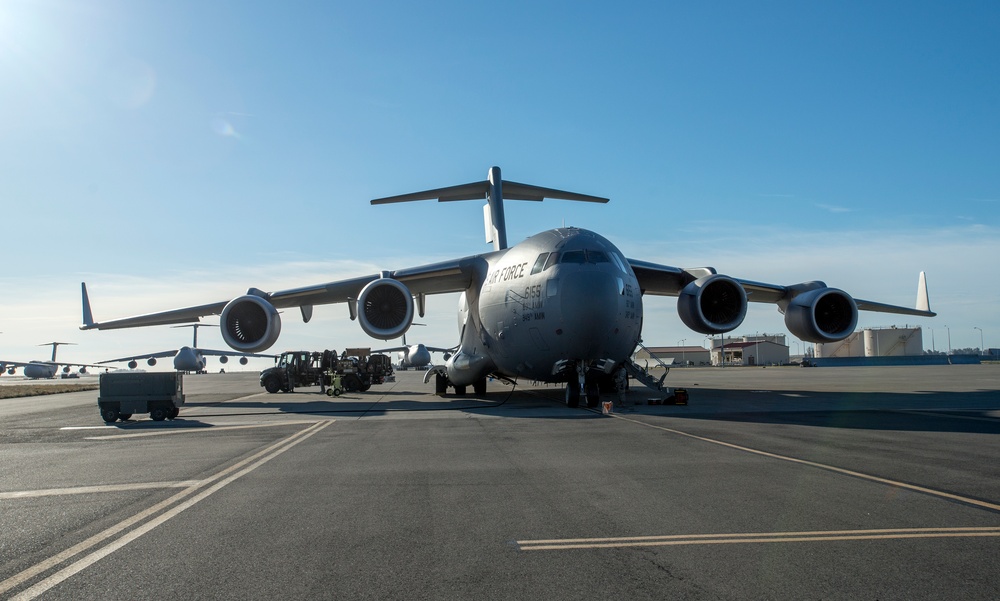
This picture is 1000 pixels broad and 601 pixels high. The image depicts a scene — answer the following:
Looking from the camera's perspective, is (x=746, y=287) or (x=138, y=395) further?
(x=746, y=287)

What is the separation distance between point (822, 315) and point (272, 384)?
23.3 meters

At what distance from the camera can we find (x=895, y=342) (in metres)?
90.1

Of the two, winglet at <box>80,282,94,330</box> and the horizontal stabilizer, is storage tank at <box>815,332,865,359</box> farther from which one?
winglet at <box>80,282,94,330</box>

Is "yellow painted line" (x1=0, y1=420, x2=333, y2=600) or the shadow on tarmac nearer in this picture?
"yellow painted line" (x1=0, y1=420, x2=333, y2=600)

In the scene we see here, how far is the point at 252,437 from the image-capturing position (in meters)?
12.9

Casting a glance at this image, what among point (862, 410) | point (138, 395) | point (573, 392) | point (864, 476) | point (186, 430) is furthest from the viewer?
point (573, 392)

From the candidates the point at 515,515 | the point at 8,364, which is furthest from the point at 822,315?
the point at 8,364

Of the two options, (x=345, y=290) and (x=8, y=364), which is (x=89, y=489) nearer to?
(x=345, y=290)

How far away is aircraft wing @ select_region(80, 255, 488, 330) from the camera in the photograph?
23.0 metres

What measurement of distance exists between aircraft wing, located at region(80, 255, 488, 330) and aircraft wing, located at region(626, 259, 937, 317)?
5.43 meters

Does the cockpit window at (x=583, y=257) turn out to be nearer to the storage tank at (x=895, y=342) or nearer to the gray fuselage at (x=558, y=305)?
the gray fuselage at (x=558, y=305)

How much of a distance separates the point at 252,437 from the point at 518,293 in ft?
27.4

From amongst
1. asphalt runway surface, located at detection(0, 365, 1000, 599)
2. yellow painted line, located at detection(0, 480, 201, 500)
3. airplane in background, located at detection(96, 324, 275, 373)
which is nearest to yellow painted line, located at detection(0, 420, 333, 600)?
asphalt runway surface, located at detection(0, 365, 1000, 599)

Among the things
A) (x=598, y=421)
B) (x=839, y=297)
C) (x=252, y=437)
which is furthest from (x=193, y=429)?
(x=839, y=297)
